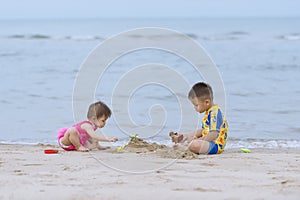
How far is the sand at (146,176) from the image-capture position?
3.67 meters

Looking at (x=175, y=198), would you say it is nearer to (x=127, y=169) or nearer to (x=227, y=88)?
(x=127, y=169)

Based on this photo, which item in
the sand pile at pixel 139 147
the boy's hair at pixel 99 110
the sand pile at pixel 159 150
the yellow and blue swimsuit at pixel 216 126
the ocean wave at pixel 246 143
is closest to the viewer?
the sand pile at pixel 159 150

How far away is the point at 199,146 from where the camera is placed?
17.7ft

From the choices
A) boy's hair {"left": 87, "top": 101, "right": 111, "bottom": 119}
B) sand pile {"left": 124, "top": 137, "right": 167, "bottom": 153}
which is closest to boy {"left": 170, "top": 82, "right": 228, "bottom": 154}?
sand pile {"left": 124, "top": 137, "right": 167, "bottom": 153}

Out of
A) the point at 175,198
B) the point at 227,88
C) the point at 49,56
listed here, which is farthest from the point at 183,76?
the point at 175,198

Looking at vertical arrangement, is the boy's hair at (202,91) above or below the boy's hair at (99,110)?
above

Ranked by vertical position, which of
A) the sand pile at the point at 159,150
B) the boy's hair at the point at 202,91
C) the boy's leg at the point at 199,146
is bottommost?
the sand pile at the point at 159,150

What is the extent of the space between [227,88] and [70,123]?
4370mm

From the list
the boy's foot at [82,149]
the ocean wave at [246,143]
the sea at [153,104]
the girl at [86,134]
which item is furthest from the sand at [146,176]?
the sea at [153,104]

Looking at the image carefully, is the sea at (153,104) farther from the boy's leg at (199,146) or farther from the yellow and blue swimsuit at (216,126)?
the boy's leg at (199,146)

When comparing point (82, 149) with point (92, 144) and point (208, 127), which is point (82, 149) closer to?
point (92, 144)

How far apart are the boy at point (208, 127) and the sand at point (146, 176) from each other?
0.54 ft

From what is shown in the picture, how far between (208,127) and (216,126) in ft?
0.31

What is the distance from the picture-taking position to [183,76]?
526 inches
